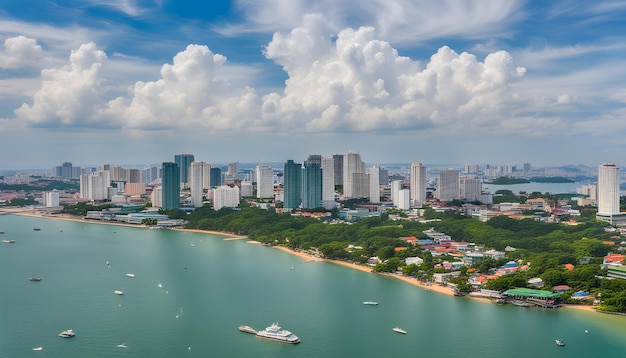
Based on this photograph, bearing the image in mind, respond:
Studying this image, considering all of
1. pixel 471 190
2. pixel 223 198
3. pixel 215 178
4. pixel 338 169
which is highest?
pixel 338 169

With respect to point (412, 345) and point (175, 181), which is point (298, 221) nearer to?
point (175, 181)

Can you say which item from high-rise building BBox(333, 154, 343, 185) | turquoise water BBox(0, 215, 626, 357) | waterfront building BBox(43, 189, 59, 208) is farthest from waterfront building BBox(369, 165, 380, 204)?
waterfront building BBox(43, 189, 59, 208)

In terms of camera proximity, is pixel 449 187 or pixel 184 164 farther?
pixel 184 164

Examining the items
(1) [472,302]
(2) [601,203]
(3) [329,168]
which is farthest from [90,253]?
(2) [601,203]

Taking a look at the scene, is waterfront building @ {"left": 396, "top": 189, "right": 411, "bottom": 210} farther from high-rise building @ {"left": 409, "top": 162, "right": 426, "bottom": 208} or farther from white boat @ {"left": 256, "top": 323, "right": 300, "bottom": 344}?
white boat @ {"left": 256, "top": 323, "right": 300, "bottom": 344}

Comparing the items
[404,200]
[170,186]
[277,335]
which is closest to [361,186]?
[404,200]

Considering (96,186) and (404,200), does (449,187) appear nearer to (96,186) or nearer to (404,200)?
(404,200)

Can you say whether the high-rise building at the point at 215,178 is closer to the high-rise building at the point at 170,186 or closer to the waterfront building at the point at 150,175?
the high-rise building at the point at 170,186
